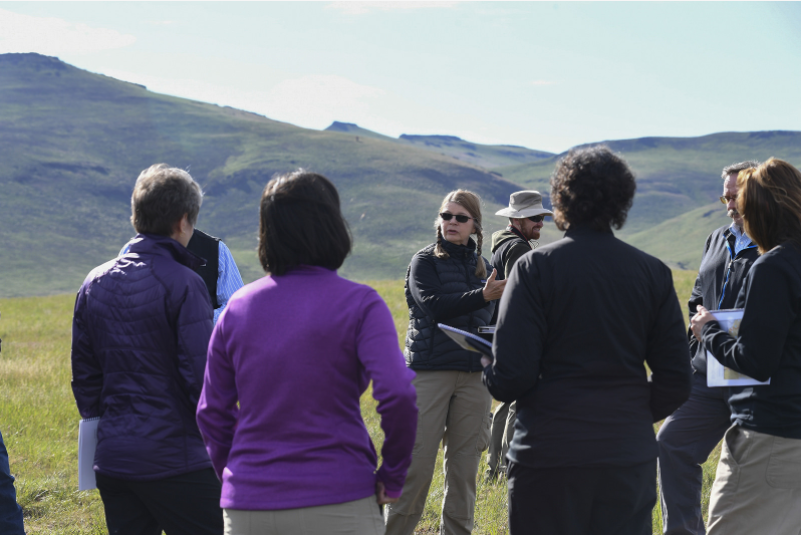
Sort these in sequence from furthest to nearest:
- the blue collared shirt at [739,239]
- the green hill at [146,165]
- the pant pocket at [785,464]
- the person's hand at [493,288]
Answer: the green hill at [146,165] → the blue collared shirt at [739,239] → the person's hand at [493,288] → the pant pocket at [785,464]

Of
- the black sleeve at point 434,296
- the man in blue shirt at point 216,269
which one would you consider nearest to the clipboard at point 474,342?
the black sleeve at point 434,296

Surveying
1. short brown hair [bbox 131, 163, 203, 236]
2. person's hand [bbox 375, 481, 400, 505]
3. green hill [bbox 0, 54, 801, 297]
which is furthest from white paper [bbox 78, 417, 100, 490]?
green hill [bbox 0, 54, 801, 297]

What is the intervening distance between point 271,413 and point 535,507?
43.9 inches

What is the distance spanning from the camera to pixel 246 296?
2498 mm

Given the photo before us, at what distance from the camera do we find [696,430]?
14.8 ft

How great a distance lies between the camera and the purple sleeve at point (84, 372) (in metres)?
3.14

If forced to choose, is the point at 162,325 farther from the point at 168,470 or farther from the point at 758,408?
the point at 758,408

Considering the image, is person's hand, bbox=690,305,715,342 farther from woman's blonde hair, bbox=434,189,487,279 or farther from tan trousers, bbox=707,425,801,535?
woman's blonde hair, bbox=434,189,487,279

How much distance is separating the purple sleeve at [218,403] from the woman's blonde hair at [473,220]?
226 centimetres

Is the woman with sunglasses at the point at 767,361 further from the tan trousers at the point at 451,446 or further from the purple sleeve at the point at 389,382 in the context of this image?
the purple sleeve at the point at 389,382

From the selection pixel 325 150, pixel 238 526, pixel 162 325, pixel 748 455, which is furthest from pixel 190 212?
pixel 325 150

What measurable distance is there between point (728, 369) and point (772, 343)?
305 mm

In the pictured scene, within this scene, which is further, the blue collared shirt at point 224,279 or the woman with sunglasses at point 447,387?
the blue collared shirt at point 224,279

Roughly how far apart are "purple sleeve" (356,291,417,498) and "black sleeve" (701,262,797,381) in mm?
1715
